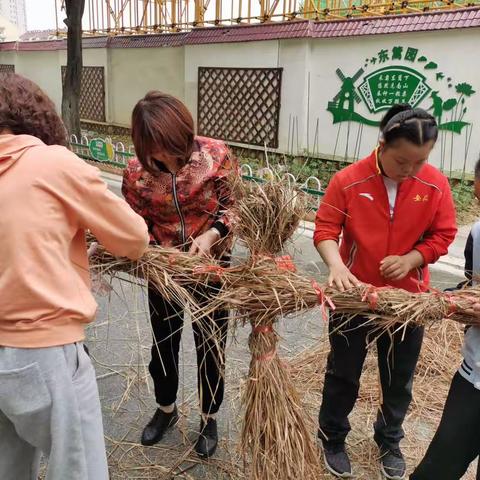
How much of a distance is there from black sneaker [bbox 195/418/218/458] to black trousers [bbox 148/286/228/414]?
0.27 ft

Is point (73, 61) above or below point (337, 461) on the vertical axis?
above

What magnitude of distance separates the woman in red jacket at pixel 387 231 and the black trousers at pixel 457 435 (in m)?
0.25

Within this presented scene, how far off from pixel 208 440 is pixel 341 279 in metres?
1.00

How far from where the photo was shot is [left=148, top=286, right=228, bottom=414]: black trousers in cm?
190

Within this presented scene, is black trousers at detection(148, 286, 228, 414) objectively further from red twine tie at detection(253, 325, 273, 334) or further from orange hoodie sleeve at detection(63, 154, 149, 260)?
orange hoodie sleeve at detection(63, 154, 149, 260)

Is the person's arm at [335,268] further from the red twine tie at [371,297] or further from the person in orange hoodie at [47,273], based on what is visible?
the person in orange hoodie at [47,273]

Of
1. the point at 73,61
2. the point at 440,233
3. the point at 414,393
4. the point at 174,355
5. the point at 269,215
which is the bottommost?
the point at 414,393

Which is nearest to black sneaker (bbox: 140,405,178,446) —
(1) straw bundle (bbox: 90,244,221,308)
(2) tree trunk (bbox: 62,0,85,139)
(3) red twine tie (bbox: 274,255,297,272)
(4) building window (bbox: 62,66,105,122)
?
(1) straw bundle (bbox: 90,244,221,308)

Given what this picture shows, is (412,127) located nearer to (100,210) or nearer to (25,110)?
(100,210)

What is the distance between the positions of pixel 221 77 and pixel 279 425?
25.8 feet

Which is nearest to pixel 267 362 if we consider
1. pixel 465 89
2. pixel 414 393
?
pixel 414 393

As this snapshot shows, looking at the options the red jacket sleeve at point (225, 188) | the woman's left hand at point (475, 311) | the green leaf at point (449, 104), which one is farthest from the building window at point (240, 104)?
the woman's left hand at point (475, 311)

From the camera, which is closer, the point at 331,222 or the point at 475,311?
the point at 475,311

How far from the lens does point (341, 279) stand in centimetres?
157
